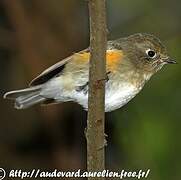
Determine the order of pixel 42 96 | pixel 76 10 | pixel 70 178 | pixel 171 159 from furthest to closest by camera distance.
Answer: pixel 76 10 < pixel 70 178 < pixel 171 159 < pixel 42 96

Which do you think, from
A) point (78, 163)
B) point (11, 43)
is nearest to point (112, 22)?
point (11, 43)

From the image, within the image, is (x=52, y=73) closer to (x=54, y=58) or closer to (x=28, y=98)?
(x=28, y=98)

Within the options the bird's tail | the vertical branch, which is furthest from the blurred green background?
the vertical branch

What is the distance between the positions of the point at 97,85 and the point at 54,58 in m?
3.07

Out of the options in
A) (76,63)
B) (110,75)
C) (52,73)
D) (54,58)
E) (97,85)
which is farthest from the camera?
(54,58)

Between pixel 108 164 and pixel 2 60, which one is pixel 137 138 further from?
pixel 2 60

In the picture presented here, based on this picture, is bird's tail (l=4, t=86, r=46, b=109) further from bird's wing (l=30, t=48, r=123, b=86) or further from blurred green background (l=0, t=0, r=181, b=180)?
blurred green background (l=0, t=0, r=181, b=180)

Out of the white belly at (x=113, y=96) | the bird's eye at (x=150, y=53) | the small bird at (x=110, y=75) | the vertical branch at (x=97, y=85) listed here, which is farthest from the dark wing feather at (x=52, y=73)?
the vertical branch at (x=97, y=85)

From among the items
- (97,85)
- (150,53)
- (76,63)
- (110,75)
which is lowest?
(97,85)

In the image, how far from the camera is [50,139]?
605cm

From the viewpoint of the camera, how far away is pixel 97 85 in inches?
117

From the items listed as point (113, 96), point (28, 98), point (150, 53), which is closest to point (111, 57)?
point (113, 96)

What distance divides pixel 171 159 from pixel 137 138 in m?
0.31

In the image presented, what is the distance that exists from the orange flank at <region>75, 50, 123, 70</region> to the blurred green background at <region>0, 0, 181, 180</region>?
1191 mm
